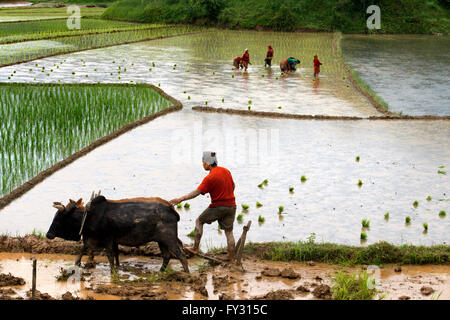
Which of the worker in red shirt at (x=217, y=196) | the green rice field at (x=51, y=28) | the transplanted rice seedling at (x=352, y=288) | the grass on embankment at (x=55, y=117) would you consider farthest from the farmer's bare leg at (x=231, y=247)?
the green rice field at (x=51, y=28)

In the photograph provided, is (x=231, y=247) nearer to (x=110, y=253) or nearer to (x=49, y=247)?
(x=110, y=253)

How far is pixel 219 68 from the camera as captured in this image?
24047 millimetres

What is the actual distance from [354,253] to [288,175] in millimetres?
3559

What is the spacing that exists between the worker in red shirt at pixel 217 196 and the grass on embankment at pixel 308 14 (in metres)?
33.0

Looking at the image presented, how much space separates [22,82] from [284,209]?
1202cm

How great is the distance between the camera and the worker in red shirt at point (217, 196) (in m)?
6.90

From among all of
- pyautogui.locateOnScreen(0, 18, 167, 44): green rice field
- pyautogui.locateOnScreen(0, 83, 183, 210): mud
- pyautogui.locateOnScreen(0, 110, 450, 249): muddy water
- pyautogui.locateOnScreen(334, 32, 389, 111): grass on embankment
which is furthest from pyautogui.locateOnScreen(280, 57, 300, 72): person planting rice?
pyautogui.locateOnScreen(0, 18, 167, 44): green rice field

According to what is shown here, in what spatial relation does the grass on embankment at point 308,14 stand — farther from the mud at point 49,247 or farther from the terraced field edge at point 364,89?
the mud at point 49,247

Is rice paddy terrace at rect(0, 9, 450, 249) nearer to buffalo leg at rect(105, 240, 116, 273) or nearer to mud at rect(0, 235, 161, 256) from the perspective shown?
mud at rect(0, 235, 161, 256)

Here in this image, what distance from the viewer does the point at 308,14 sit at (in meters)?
39.7

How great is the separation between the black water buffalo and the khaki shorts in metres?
0.51

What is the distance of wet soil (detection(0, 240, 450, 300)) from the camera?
6105mm

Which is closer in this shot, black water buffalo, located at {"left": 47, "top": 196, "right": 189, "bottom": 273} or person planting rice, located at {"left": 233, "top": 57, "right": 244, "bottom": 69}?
black water buffalo, located at {"left": 47, "top": 196, "right": 189, "bottom": 273}
